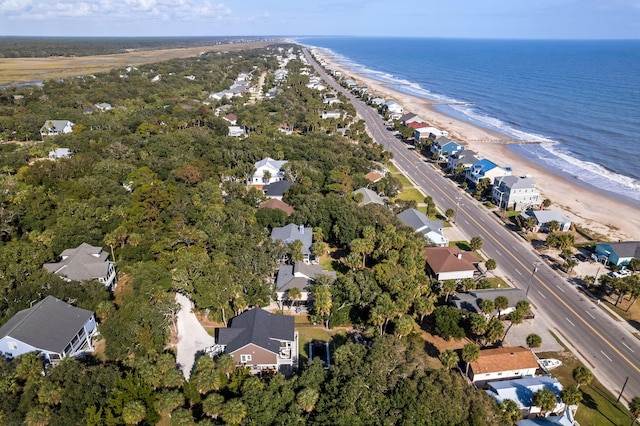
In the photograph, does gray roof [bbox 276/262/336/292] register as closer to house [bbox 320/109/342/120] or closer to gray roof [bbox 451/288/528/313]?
gray roof [bbox 451/288/528/313]

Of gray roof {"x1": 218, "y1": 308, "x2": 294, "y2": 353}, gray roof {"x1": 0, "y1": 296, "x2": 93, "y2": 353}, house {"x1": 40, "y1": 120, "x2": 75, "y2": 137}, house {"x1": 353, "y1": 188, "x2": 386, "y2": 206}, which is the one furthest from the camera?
house {"x1": 40, "y1": 120, "x2": 75, "y2": 137}

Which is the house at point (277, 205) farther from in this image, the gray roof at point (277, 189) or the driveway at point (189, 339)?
the driveway at point (189, 339)

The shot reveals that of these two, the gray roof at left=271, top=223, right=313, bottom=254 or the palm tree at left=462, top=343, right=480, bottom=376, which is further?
the gray roof at left=271, top=223, right=313, bottom=254

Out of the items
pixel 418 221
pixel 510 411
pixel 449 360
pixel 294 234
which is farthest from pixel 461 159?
pixel 510 411

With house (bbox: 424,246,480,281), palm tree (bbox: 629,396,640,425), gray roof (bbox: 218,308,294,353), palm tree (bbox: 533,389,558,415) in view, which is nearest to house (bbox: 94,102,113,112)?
gray roof (bbox: 218,308,294,353)

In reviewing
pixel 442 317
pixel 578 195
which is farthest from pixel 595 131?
pixel 442 317
